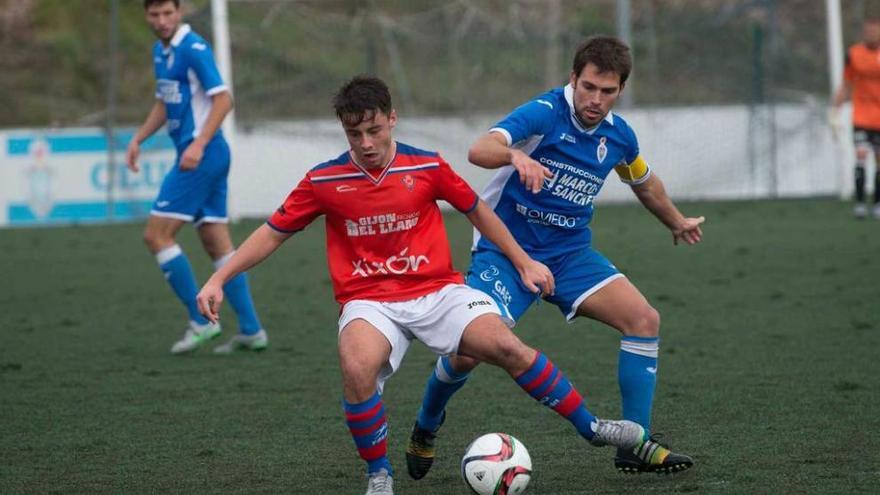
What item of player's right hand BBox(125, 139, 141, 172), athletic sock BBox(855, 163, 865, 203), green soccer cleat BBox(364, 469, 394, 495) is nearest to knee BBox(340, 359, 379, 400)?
green soccer cleat BBox(364, 469, 394, 495)

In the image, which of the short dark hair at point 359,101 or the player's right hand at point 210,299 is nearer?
the short dark hair at point 359,101

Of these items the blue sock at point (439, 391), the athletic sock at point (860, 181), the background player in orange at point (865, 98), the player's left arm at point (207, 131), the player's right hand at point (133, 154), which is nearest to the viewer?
the blue sock at point (439, 391)

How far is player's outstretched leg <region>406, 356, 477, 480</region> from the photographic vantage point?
4.95m

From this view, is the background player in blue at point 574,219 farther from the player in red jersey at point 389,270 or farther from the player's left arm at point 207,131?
the player's left arm at point 207,131

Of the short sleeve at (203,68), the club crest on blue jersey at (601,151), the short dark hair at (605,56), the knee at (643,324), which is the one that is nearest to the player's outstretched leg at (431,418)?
the knee at (643,324)

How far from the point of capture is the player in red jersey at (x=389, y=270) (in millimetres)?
4543

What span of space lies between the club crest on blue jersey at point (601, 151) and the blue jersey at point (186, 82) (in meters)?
3.20

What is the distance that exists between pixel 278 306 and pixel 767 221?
6708 mm

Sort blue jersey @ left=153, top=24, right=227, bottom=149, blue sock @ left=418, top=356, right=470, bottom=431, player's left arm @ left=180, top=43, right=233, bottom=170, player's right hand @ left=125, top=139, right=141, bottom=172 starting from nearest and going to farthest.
→ blue sock @ left=418, top=356, right=470, bottom=431
player's left arm @ left=180, top=43, right=233, bottom=170
blue jersey @ left=153, top=24, right=227, bottom=149
player's right hand @ left=125, top=139, right=141, bottom=172

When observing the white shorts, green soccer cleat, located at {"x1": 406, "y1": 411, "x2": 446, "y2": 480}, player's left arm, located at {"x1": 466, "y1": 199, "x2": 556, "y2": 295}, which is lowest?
green soccer cleat, located at {"x1": 406, "y1": 411, "x2": 446, "y2": 480}

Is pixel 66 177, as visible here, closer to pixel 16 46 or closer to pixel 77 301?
pixel 77 301

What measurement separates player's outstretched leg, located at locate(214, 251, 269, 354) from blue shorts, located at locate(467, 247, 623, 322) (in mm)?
2780

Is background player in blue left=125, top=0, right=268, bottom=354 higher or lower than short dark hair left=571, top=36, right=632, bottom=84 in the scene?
lower

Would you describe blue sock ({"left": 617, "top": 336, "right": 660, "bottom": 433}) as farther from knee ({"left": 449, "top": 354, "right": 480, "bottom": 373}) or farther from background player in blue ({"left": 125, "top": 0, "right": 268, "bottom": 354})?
background player in blue ({"left": 125, "top": 0, "right": 268, "bottom": 354})
